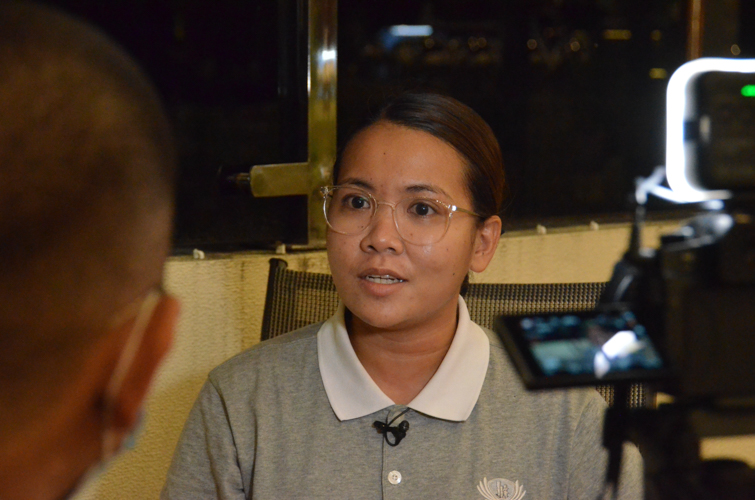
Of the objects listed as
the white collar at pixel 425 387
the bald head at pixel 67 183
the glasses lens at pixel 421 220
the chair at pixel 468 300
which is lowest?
the white collar at pixel 425 387

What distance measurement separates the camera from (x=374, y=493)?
49.7 inches

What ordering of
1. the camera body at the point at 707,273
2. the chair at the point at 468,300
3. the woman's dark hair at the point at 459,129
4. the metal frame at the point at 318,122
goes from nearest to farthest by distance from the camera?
the camera body at the point at 707,273 < the woman's dark hair at the point at 459,129 < the chair at the point at 468,300 < the metal frame at the point at 318,122

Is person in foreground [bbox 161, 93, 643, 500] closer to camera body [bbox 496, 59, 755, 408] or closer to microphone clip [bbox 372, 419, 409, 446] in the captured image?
microphone clip [bbox 372, 419, 409, 446]

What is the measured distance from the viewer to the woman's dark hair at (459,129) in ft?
4.45

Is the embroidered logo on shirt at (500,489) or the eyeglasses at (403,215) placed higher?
the eyeglasses at (403,215)

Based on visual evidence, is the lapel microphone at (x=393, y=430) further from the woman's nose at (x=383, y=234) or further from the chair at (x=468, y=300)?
the chair at (x=468, y=300)

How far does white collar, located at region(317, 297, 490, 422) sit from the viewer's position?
1.31m

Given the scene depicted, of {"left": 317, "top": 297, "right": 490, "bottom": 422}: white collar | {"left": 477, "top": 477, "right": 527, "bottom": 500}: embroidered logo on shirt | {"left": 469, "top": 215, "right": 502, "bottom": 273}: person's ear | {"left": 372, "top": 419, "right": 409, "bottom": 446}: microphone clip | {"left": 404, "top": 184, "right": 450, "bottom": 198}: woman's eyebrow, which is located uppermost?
{"left": 404, "top": 184, "right": 450, "bottom": 198}: woman's eyebrow

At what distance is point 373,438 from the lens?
130 centimetres

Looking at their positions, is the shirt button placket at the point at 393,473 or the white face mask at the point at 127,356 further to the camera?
the shirt button placket at the point at 393,473

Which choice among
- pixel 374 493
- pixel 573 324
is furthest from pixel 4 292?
pixel 374 493

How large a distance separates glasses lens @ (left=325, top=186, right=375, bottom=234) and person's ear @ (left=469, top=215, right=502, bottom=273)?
221 millimetres

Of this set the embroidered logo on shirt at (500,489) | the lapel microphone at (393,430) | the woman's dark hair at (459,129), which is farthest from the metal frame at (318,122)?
the embroidered logo on shirt at (500,489)

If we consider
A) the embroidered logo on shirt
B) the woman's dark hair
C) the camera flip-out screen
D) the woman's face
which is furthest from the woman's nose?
the camera flip-out screen
